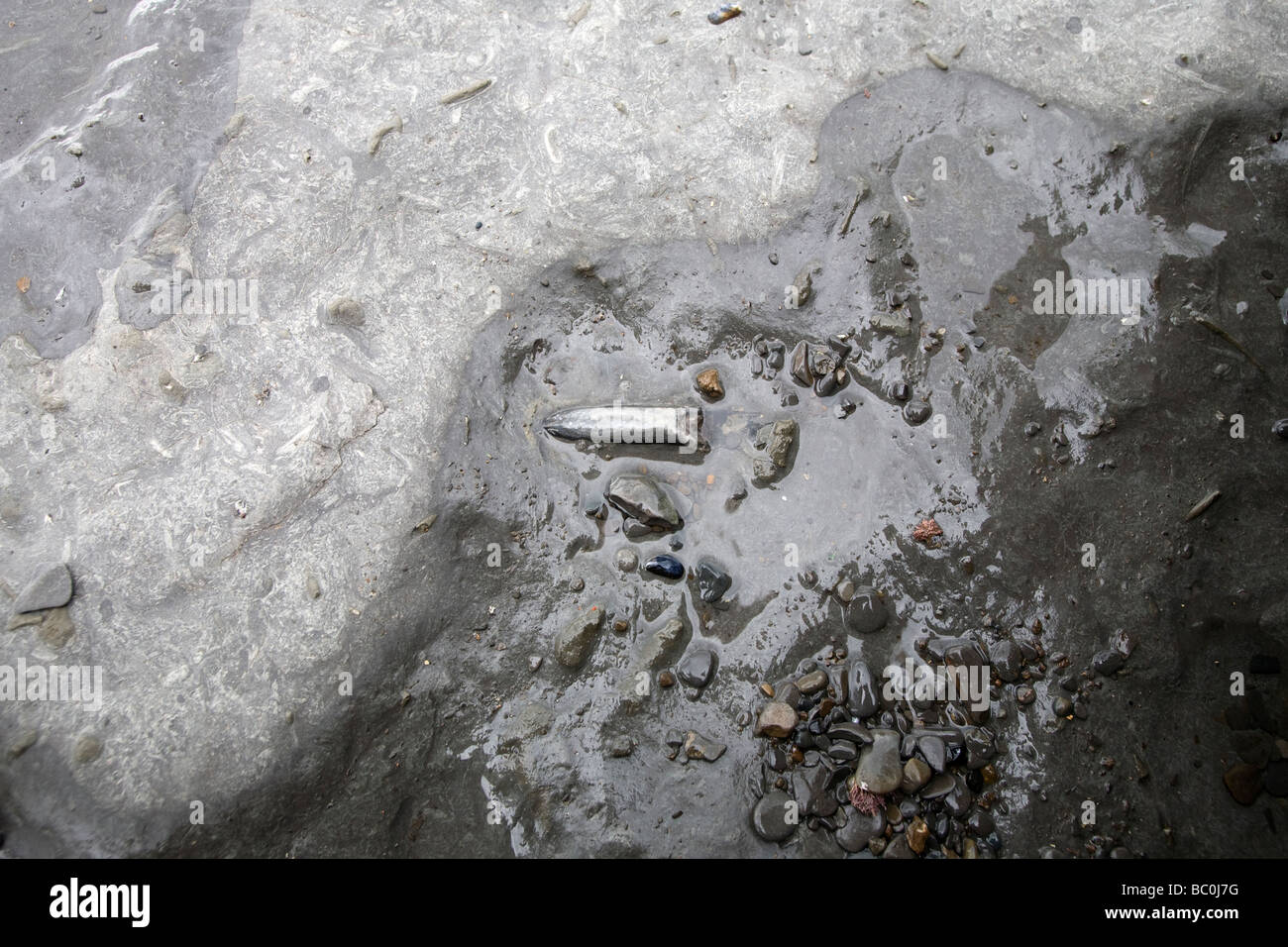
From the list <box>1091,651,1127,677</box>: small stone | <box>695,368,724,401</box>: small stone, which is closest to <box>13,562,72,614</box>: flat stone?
<box>695,368,724,401</box>: small stone

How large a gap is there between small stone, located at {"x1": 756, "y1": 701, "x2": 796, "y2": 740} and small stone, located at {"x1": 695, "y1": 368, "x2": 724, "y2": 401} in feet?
4.33

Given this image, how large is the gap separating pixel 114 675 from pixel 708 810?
2.45m

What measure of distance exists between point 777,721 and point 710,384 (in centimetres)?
142

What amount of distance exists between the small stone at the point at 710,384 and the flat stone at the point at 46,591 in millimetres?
2791

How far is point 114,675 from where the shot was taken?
3.10 m

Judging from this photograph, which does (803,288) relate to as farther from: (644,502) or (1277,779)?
(1277,779)

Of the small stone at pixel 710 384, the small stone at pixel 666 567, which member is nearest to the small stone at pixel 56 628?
the small stone at pixel 666 567

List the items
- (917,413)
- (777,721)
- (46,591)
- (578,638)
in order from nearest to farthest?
(777,721)
(578,638)
(46,591)
(917,413)

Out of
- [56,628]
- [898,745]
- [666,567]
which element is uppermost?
[666,567]

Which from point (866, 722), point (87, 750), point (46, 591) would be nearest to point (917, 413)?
point (866, 722)

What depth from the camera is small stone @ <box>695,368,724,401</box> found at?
335 cm

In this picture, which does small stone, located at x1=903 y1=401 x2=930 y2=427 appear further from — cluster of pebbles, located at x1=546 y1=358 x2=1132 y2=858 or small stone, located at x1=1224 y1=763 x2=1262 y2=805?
small stone, located at x1=1224 y1=763 x2=1262 y2=805

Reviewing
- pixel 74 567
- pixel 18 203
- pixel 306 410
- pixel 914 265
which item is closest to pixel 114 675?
pixel 74 567

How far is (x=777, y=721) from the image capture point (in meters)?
2.96
